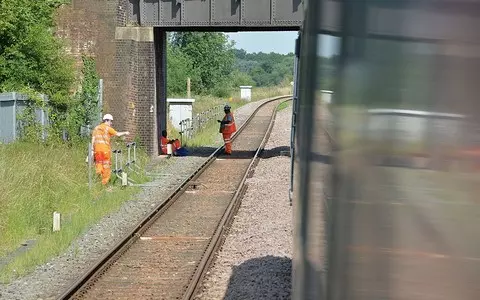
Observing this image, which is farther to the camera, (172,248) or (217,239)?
(217,239)

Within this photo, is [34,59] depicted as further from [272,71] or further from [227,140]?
[272,71]

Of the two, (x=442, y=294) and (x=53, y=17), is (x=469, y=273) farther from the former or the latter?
(x=53, y=17)

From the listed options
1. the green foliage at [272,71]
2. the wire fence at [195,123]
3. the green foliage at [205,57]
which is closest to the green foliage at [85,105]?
the wire fence at [195,123]

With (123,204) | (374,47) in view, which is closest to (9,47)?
(123,204)

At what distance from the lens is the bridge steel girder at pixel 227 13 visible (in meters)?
23.1

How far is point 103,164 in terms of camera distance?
1639 centimetres

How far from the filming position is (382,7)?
199 cm

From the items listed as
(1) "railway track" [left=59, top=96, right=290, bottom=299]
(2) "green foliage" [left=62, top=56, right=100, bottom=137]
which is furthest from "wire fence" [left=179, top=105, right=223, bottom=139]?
(1) "railway track" [left=59, top=96, right=290, bottom=299]

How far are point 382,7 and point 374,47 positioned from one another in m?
0.11

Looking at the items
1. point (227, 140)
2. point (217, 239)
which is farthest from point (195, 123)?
point (217, 239)

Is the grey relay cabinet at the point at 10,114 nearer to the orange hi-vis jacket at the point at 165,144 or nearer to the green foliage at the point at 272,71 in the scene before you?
the orange hi-vis jacket at the point at 165,144

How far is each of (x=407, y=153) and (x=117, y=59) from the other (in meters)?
22.7

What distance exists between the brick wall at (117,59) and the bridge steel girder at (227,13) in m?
1.06

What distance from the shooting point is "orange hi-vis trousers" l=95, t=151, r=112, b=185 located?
16.2 metres
